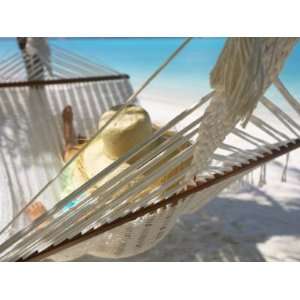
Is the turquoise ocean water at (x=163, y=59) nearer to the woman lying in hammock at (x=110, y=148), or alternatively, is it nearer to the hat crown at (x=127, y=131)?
the woman lying in hammock at (x=110, y=148)

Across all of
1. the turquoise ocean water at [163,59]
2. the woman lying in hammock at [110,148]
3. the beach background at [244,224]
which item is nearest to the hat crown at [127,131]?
the woman lying in hammock at [110,148]

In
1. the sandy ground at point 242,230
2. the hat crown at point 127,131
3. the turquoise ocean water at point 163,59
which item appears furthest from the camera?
the turquoise ocean water at point 163,59

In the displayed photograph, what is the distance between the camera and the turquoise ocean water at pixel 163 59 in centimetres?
243

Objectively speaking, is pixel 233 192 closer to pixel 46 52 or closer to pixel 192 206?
pixel 192 206

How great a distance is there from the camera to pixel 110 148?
121 cm

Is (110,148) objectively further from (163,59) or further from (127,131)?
(163,59)

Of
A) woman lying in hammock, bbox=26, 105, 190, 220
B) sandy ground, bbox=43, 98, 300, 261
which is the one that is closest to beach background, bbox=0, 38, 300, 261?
sandy ground, bbox=43, 98, 300, 261

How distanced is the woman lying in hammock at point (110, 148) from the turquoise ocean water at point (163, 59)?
3.20ft

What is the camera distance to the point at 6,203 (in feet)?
4.38

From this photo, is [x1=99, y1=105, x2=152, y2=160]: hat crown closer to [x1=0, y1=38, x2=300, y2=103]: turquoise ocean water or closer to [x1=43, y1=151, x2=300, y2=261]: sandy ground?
[x1=43, y1=151, x2=300, y2=261]: sandy ground

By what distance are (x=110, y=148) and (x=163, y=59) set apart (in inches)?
61.1

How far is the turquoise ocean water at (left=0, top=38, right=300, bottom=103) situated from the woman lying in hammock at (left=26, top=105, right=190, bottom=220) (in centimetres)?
97
